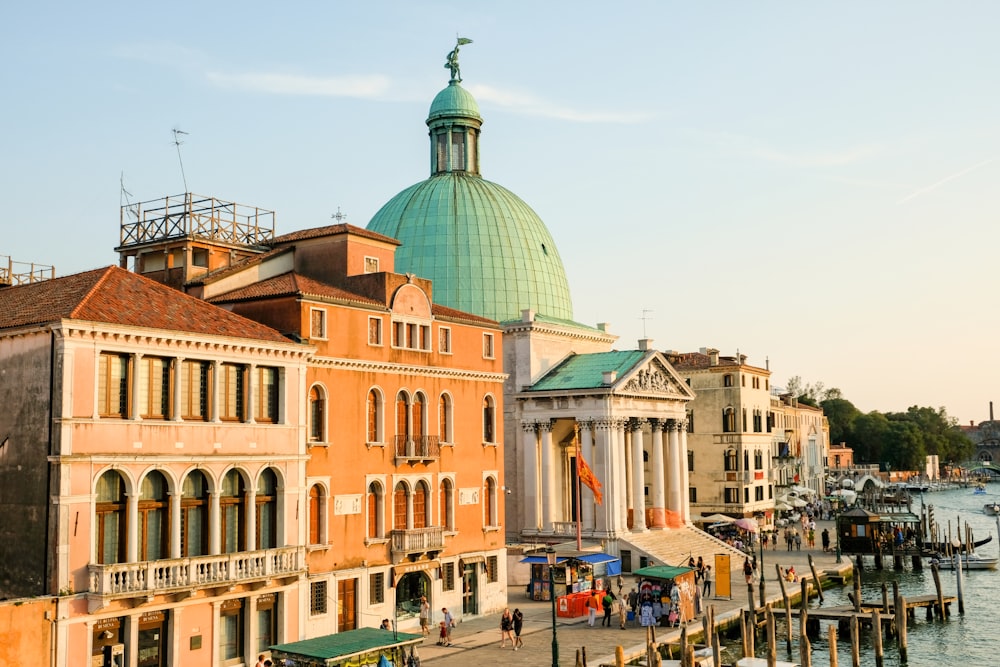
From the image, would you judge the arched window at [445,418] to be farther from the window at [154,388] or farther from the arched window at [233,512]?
the window at [154,388]

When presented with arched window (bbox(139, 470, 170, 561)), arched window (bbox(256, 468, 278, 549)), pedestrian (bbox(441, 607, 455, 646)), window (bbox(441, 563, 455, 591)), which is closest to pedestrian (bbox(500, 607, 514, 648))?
pedestrian (bbox(441, 607, 455, 646))

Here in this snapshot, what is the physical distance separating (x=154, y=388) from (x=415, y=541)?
41.7 feet

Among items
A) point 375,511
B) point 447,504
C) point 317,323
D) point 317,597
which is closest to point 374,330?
point 317,323

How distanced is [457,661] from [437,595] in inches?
264

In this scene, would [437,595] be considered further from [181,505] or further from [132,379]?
[132,379]

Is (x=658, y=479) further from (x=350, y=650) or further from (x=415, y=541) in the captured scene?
(x=350, y=650)

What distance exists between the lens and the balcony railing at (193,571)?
1128 inches

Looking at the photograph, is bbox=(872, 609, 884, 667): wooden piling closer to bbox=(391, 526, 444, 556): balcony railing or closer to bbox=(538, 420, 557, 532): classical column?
bbox=(391, 526, 444, 556): balcony railing

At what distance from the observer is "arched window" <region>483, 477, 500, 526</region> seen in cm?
4591

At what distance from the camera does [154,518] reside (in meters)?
31.1

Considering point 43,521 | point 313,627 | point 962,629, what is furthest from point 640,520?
point 43,521

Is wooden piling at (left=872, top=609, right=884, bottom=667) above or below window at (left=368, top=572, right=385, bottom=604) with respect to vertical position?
below

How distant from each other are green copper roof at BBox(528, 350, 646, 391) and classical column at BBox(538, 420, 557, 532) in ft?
7.66

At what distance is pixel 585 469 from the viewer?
53.5 m
